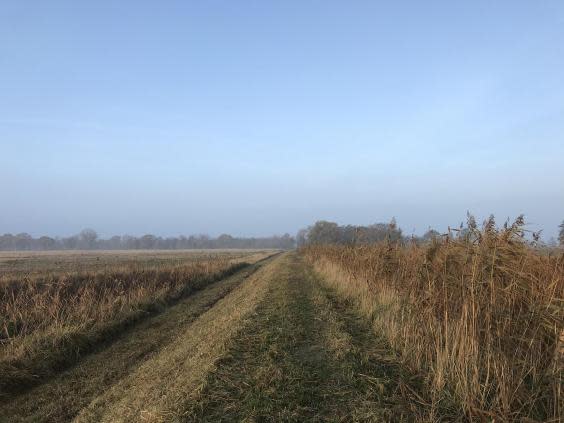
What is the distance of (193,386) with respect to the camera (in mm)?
5879

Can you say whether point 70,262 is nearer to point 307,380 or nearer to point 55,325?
point 55,325

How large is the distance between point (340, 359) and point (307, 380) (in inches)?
47.7

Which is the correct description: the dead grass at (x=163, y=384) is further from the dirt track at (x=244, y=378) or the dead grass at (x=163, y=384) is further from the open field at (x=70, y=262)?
the open field at (x=70, y=262)

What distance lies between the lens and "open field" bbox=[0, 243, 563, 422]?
15.9 feet

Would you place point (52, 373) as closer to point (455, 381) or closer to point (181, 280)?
point (455, 381)

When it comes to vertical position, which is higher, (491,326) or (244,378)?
(491,326)

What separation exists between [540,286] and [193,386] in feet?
15.9

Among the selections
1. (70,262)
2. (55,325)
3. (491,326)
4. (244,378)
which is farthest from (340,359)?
(70,262)

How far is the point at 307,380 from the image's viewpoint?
608cm

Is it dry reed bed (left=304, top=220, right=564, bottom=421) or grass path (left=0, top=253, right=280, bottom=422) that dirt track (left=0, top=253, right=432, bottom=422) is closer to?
grass path (left=0, top=253, right=280, bottom=422)

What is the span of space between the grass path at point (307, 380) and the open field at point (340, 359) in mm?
24

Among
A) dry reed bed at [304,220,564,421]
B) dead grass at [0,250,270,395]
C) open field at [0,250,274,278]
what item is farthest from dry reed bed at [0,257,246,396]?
open field at [0,250,274,278]

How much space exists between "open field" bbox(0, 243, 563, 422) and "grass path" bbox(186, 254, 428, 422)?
24mm

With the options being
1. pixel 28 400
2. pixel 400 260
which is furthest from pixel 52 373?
pixel 400 260
